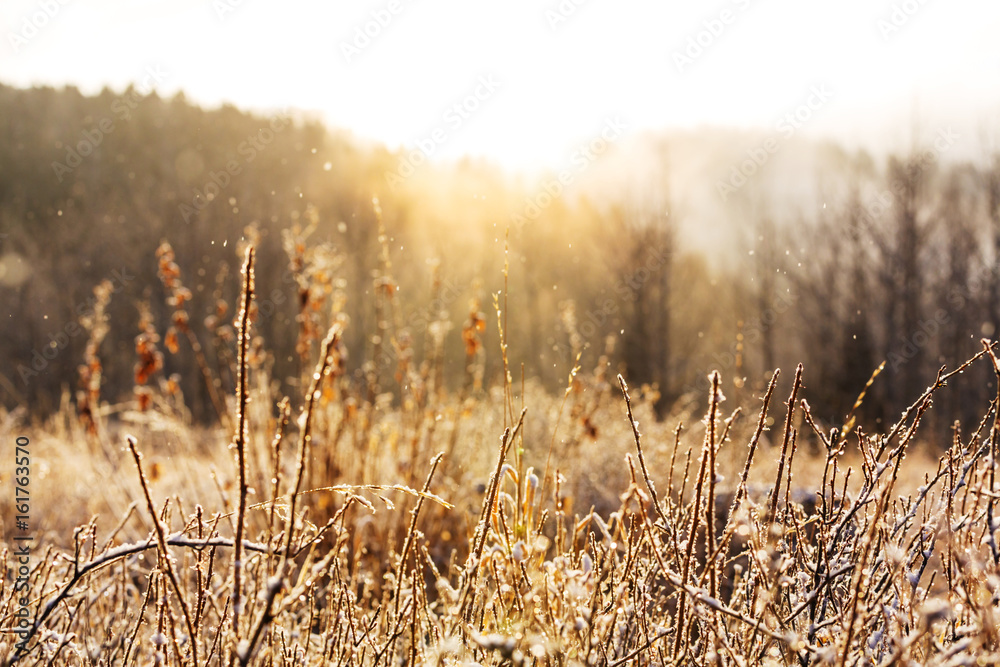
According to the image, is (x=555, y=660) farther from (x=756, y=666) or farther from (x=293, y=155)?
(x=293, y=155)

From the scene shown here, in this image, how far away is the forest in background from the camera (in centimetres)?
484

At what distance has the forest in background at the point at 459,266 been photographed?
4836 mm

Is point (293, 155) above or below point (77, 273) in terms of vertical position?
above

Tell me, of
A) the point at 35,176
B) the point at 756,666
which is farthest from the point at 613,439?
the point at 35,176

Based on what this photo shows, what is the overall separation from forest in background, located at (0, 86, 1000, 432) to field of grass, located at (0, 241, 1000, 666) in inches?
16.7

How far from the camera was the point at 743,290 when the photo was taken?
2012cm

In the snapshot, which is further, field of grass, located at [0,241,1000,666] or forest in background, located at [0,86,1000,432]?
forest in background, located at [0,86,1000,432]

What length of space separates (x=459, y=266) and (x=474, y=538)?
24.9m

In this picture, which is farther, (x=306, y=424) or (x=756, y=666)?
(x=756, y=666)

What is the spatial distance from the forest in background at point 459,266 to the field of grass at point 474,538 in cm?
42

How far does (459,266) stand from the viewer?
25828mm

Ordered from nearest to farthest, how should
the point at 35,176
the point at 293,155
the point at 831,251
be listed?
the point at 831,251 < the point at 35,176 < the point at 293,155

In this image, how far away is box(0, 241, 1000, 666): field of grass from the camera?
1.01 meters

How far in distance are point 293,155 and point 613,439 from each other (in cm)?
3219
